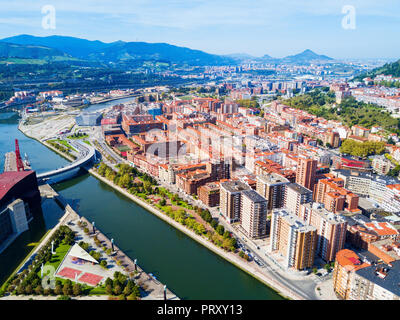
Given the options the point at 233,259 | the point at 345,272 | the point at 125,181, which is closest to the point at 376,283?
the point at 345,272

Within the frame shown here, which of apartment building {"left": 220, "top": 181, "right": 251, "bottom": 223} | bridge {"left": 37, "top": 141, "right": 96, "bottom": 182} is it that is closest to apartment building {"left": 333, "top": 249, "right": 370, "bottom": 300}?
apartment building {"left": 220, "top": 181, "right": 251, "bottom": 223}

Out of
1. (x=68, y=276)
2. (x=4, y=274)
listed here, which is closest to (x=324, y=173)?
(x=68, y=276)

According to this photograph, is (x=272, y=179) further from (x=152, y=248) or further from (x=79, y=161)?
(x=79, y=161)

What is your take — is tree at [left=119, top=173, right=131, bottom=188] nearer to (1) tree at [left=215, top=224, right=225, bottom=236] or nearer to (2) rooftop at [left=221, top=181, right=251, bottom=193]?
(2) rooftop at [left=221, top=181, right=251, bottom=193]

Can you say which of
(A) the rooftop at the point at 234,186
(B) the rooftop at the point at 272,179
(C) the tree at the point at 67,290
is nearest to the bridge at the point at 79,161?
(C) the tree at the point at 67,290

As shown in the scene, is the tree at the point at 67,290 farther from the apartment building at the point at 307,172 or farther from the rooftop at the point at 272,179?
the apartment building at the point at 307,172
